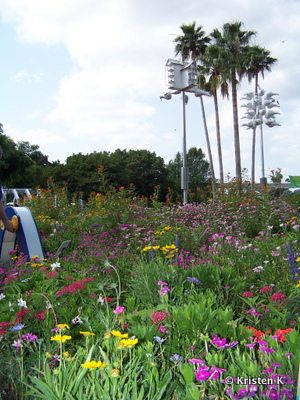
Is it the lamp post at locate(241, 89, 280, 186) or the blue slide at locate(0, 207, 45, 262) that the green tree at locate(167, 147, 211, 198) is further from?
the blue slide at locate(0, 207, 45, 262)

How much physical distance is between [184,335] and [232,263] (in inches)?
67.3

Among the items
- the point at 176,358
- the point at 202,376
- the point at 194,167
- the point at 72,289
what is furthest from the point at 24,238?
the point at 194,167

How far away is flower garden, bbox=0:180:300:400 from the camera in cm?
176

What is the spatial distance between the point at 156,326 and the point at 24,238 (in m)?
3.87

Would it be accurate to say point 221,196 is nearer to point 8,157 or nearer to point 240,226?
point 240,226

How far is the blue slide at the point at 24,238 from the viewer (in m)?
5.71

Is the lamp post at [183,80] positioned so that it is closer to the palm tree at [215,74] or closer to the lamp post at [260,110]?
the lamp post at [260,110]

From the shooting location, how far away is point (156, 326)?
2.40 m

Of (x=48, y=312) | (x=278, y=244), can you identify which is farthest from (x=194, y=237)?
(x=48, y=312)

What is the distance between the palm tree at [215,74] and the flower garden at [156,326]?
24579 mm

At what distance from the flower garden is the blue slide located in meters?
0.75

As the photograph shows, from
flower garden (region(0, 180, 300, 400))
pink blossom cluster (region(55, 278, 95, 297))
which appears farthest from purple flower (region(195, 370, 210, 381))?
pink blossom cluster (region(55, 278, 95, 297))

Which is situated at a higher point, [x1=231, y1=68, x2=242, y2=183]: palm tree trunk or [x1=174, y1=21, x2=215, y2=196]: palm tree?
[x1=174, y1=21, x2=215, y2=196]: palm tree

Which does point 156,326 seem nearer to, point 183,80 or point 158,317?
point 158,317
